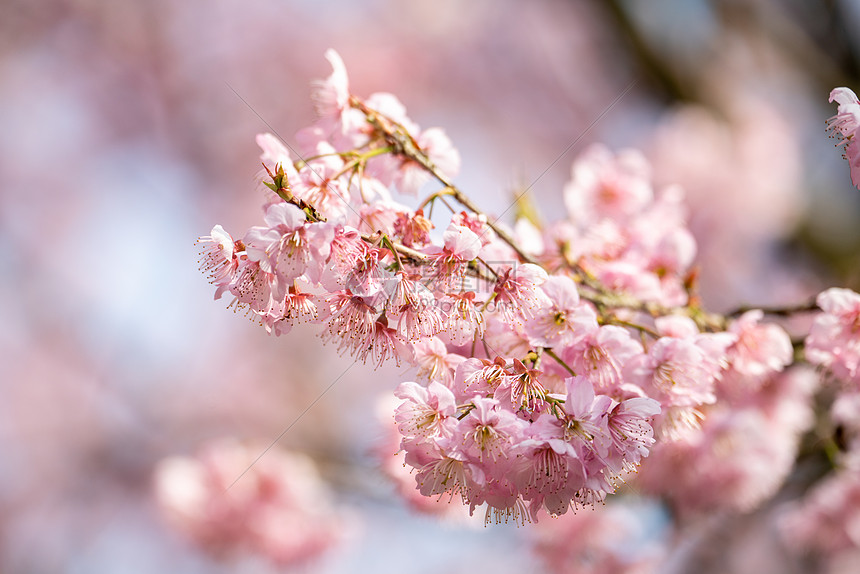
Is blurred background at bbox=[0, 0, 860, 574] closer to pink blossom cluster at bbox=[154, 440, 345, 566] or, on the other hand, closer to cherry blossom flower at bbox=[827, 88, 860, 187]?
pink blossom cluster at bbox=[154, 440, 345, 566]

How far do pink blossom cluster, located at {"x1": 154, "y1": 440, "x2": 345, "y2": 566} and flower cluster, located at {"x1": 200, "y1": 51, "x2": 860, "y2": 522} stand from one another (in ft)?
7.30

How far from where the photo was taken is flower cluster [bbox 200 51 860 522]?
1.03 meters

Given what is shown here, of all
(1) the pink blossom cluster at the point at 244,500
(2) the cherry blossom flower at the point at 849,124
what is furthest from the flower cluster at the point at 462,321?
(1) the pink blossom cluster at the point at 244,500

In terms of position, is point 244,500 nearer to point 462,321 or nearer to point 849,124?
point 462,321

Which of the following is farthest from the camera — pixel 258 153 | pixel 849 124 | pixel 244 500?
pixel 258 153

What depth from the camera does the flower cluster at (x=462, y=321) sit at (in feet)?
3.38

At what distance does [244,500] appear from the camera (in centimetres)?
323

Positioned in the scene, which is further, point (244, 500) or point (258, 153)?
point (258, 153)

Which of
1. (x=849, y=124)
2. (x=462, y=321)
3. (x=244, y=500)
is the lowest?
(x=244, y=500)

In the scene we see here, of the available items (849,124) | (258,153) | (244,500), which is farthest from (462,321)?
(258,153)

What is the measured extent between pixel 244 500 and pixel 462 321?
2556mm

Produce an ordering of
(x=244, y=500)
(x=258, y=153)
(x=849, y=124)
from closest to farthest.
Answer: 1. (x=849, y=124)
2. (x=244, y=500)
3. (x=258, y=153)

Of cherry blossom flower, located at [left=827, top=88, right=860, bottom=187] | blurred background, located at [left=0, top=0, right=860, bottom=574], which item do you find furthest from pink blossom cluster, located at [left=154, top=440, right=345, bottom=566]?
cherry blossom flower, located at [left=827, top=88, right=860, bottom=187]

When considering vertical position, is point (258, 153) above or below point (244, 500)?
above
